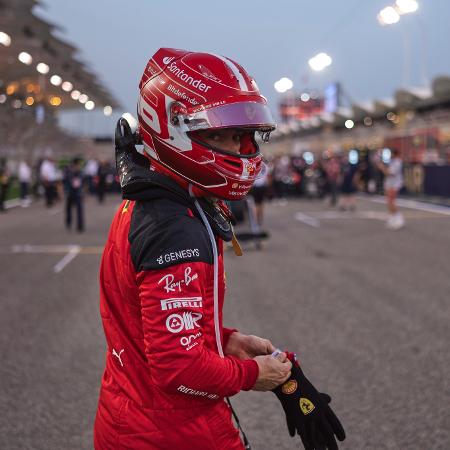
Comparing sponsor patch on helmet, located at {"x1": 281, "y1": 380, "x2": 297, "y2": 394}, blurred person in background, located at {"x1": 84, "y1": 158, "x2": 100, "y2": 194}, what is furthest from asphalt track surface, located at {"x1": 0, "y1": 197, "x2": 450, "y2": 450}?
blurred person in background, located at {"x1": 84, "y1": 158, "x2": 100, "y2": 194}

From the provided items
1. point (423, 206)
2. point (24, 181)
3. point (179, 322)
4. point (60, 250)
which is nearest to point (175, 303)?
point (179, 322)

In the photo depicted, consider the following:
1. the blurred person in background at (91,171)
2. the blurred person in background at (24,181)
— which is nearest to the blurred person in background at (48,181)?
the blurred person in background at (24,181)

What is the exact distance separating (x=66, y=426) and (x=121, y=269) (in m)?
2.64

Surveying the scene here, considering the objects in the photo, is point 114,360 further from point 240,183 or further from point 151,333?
point 240,183

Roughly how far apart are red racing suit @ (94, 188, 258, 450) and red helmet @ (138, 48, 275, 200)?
159 millimetres

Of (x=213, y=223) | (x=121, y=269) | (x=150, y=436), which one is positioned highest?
(x=213, y=223)

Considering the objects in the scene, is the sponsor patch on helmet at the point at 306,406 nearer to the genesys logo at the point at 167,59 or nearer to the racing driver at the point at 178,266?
the racing driver at the point at 178,266

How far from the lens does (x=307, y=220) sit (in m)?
18.0

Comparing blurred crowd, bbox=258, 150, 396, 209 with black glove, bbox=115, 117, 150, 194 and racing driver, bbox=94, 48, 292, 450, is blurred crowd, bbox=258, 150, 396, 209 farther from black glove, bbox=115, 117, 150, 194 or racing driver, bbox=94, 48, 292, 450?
racing driver, bbox=94, 48, 292, 450

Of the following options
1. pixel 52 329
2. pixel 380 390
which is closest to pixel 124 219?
pixel 380 390

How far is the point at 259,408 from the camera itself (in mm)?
4328

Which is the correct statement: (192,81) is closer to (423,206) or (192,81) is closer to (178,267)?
(178,267)

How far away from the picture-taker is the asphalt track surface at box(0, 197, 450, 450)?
399cm

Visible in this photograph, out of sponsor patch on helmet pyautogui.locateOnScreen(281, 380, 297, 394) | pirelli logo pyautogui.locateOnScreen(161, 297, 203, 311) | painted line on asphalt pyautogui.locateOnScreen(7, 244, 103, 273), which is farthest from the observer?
painted line on asphalt pyautogui.locateOnScreen(7, 244, 103, 273)
